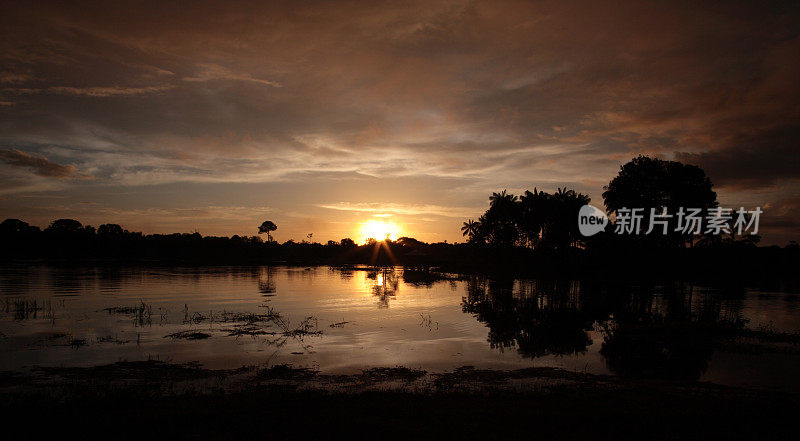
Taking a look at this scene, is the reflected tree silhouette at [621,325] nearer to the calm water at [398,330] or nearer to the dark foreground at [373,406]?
the calm water at [398,330]

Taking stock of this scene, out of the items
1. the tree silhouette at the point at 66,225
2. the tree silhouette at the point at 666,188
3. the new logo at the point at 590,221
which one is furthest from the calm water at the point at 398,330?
the tree silhouette at the point at 66,225

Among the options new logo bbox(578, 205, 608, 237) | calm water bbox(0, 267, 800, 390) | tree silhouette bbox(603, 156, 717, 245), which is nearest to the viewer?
calm water bbox(0, 267, 800, 390)

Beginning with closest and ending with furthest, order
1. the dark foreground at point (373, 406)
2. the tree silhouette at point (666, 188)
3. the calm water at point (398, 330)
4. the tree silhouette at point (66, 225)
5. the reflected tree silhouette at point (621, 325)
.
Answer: the dark foreground at point (373, 406)
the calm water at point (398, 330)
the reflected tree silhouette at point (621, 325)
the tree silhouette at point (666, 188)
the tree silhouette at point (66, 225)

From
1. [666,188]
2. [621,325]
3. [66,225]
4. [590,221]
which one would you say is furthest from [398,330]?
[66,225]

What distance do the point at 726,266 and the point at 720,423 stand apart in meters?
85.4

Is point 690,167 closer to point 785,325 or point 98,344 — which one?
point 785,325

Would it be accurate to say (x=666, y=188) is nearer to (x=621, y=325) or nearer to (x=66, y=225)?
(x=621, y=325)

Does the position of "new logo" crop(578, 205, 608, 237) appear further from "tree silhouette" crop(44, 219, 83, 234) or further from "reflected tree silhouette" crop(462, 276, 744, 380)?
"tree silhouette" crop(44, 219, 83, 234)

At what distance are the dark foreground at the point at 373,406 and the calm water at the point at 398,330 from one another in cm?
230

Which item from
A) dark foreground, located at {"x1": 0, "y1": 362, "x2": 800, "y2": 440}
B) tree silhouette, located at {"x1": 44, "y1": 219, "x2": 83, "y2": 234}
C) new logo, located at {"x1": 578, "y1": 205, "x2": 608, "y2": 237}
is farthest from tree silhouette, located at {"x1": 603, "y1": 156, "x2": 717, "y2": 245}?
tree silhouette, located at {"x1": 44, "y1": 219, "x2": 83, "y2": 234}

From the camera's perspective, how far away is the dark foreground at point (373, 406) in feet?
31.2

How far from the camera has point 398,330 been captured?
25.0 metres

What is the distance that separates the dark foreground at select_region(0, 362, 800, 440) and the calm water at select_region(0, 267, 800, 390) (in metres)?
2.30

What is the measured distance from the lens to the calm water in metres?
17.8
